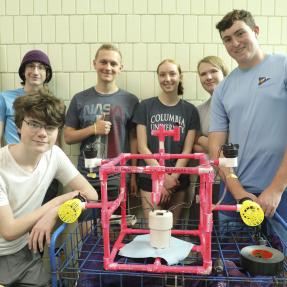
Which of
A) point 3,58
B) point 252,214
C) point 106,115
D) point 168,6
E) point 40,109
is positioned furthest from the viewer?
point 3,58

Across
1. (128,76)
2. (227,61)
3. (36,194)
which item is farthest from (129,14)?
(36,194)

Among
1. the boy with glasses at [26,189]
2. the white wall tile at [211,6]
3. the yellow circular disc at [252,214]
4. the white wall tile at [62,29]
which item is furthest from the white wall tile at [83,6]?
the yellow circular disc at [252,214]

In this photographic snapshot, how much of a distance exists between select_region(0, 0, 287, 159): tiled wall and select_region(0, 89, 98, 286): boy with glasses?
983 millimetres

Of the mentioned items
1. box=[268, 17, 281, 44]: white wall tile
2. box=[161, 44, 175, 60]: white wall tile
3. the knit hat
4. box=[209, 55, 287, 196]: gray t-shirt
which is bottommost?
box=[209, 55, 287, 196]: gray t-shirt

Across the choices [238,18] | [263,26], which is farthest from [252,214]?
[263,26]

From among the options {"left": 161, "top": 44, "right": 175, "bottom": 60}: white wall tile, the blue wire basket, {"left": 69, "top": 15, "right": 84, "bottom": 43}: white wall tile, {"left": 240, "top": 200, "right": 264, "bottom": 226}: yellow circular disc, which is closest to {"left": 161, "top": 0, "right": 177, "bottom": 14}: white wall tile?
{"left": 161, "top": 44, "right": 175, "bottom": 60}: white wall tile

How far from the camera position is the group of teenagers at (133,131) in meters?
1.26

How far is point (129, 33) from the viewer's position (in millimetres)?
2180

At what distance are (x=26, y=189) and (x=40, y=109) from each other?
0.33 metres

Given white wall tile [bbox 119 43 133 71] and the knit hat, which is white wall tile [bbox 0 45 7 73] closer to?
the knit hat

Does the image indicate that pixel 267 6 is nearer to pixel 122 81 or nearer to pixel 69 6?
pixel 122 81

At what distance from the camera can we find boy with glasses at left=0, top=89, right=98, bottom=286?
119cm

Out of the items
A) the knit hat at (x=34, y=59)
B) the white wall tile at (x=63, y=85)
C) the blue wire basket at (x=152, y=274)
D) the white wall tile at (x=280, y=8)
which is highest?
the white wall tile at (x=280, y=8)

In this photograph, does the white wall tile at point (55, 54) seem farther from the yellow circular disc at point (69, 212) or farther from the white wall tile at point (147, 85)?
the yellow circular disc at point (69, 212)
